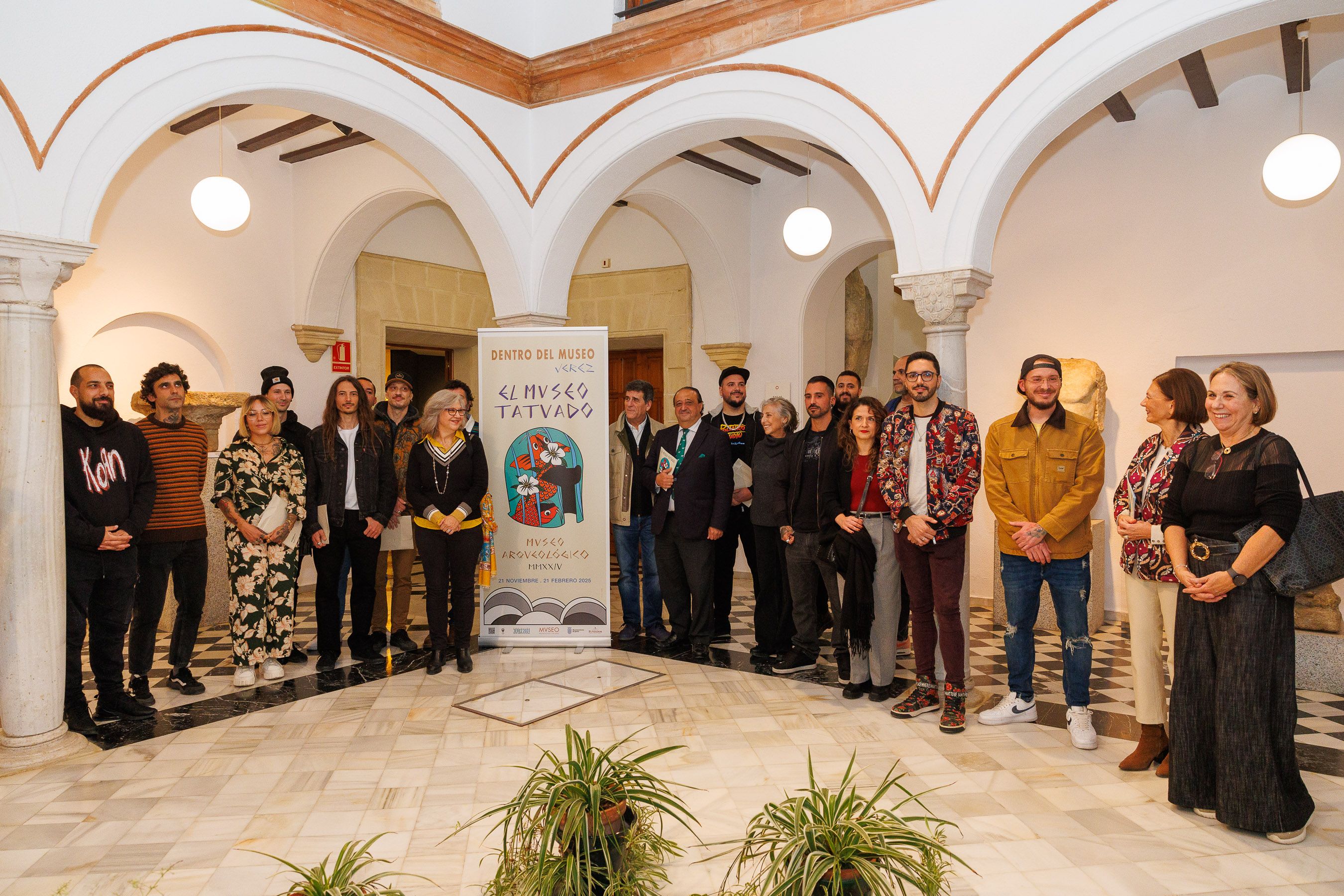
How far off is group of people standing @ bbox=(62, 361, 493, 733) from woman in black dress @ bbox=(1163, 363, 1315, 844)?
11.7ft

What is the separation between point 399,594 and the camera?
564cm

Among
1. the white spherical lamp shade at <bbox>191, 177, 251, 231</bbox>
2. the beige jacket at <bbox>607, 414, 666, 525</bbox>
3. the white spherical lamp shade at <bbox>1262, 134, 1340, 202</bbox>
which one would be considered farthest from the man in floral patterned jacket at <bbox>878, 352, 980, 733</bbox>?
the white spherical lamp shade at <bbox>191, 177, 251, 231</bbox>

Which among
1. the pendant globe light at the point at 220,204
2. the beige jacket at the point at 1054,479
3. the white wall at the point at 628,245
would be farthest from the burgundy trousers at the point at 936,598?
the white wall at the point at 628,245

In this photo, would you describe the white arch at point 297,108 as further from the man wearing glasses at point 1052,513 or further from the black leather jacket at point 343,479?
the man wearing glasses at point 1052,513

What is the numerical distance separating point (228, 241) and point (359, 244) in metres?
1.07

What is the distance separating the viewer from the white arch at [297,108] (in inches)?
160

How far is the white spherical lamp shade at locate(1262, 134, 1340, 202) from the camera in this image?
5137 millimetres

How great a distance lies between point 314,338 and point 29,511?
4.32 m

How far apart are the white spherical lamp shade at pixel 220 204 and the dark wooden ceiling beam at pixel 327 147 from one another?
1.19 m

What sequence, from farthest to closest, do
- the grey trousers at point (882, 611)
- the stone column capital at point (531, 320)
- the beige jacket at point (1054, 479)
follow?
the stone column capital at point (531, 320) → the grey trousers at point (882, 611) → the beige jacket at point (1054, 479)

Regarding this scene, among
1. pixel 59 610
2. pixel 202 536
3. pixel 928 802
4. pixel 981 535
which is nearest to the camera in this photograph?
pixel 928 802

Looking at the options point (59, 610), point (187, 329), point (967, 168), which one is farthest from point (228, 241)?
point (967, 168)

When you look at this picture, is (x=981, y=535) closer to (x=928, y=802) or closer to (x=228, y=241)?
(x=928, y=802)

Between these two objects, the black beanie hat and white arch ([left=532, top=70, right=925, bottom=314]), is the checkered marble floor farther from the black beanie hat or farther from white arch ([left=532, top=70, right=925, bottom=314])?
white arch ([left=532, top=70, right=925, bottom=314])
